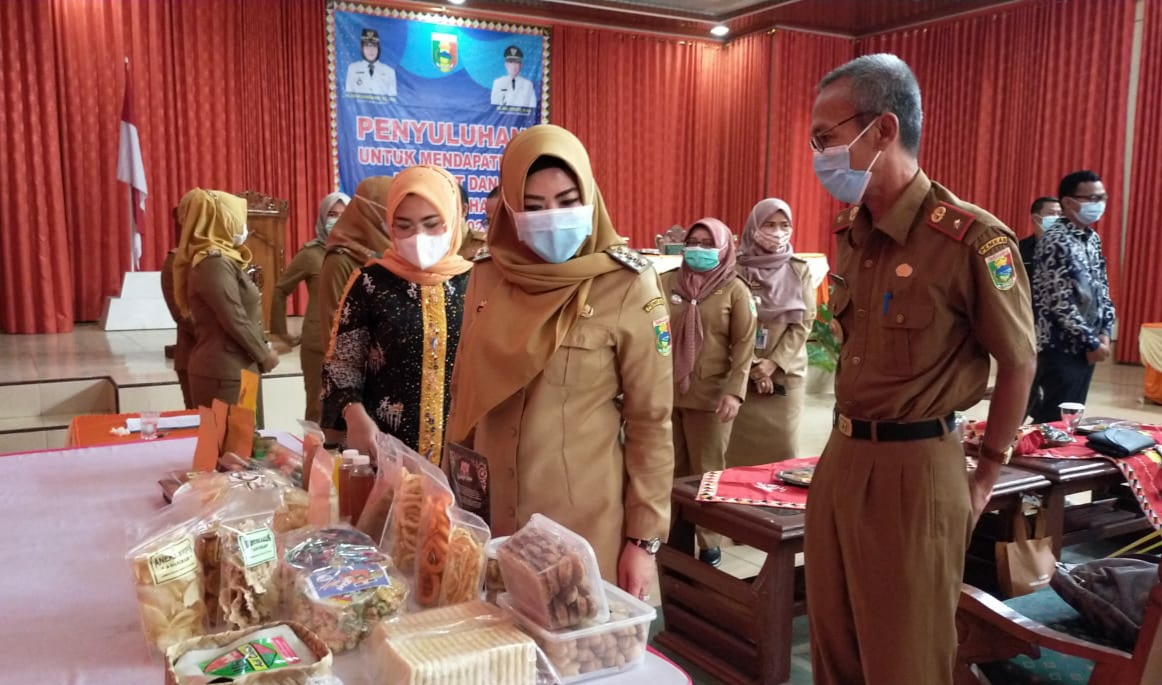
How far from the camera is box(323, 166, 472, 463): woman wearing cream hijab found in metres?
1.95

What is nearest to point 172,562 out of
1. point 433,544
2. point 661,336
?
point 433,544

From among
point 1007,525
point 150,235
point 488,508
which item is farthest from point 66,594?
point 150,235

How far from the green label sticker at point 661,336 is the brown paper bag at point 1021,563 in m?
1.57

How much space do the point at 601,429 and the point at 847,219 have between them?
75cm

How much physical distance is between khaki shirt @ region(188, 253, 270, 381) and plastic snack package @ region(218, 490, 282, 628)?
2120 millimetres

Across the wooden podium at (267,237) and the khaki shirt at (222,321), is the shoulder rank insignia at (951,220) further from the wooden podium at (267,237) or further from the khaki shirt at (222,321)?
the wooden podium at (267,237)

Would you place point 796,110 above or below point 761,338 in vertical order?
above

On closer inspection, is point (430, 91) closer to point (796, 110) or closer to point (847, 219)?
point (796, 110)

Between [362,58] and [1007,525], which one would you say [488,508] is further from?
[362,58]

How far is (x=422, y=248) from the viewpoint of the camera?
201cm

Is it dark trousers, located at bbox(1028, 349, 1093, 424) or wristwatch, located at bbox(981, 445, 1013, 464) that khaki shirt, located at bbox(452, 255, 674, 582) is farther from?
dark trousers, located at bbox(1028, 349, 1093, 424)

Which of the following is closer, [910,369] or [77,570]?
[77,570]

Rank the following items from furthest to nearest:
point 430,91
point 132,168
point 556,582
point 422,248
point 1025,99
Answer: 1. point 430,91
2. point 1025,99
3. point 132,168
4. point 422,248
5. point 556,582

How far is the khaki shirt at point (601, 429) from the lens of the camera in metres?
1.49
